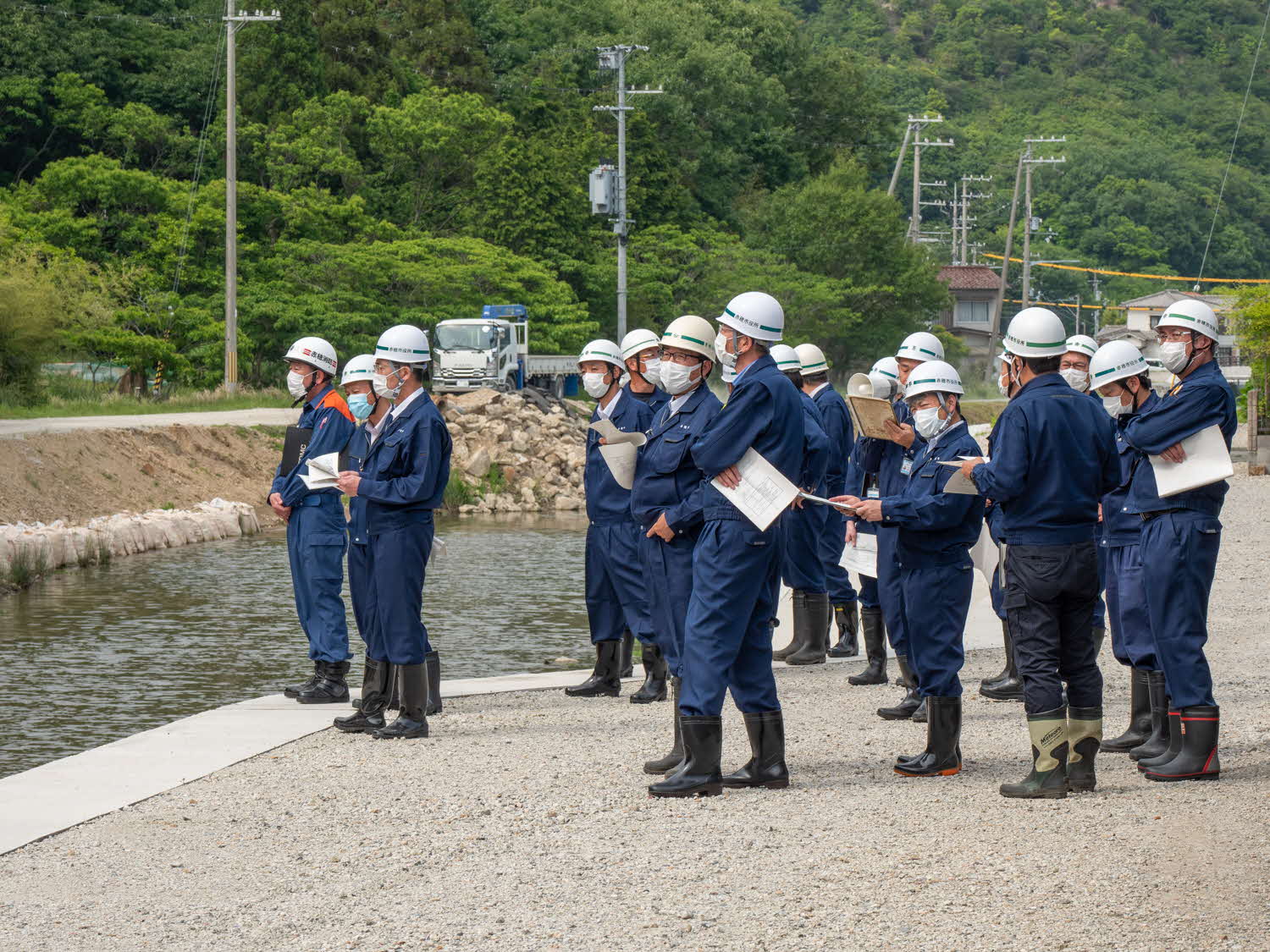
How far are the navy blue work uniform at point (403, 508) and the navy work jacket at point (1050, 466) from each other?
3070 mm

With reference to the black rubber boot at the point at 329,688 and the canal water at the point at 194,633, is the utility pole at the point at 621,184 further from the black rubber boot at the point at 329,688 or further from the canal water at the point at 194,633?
the black rubber boot at the point at 329,688

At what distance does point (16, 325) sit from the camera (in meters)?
33.4

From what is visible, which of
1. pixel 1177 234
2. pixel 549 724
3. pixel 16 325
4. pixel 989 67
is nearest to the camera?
pixel 549 724

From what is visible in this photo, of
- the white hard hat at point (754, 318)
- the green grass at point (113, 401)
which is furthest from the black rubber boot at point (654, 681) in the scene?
the green grass at point (113, 401)

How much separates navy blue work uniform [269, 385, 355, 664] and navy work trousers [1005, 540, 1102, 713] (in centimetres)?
477

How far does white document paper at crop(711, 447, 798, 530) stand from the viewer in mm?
7488

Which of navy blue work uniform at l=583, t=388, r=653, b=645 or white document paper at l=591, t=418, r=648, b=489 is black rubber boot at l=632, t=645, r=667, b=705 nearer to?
navy blue work uniform at l=583, t=388, r=653, b=645

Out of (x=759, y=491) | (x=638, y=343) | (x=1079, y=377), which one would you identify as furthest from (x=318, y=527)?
(x=1079, y=377)

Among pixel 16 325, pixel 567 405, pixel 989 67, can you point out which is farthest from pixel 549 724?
pixel 989 67

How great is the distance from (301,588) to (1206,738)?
5779 mm

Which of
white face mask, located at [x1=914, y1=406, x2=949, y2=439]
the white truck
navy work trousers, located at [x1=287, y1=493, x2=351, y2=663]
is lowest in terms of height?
navy work trousers, located at [x1=287, y1=493, x2=351, y2=663]

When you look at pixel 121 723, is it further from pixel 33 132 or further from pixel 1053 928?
pixel 33 132

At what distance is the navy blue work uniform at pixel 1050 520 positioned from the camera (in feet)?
24.6

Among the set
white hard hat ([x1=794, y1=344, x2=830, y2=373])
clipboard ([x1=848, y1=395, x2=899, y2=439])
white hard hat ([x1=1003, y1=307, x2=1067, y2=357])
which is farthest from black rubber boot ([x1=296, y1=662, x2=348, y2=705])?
white hard hat ([x1=1003, y1=307, x2=1067, y2=357])
